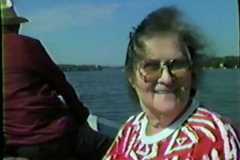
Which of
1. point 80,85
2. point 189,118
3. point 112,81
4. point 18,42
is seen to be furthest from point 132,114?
point 18,42

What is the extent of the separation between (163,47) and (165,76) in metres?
0.07

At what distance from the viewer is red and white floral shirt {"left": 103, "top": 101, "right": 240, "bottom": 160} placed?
1401 millimetres

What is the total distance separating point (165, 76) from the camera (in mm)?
1434

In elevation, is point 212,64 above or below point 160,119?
above

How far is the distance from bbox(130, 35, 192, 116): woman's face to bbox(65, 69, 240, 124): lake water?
0.19 feet

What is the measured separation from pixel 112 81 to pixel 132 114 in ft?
0.31

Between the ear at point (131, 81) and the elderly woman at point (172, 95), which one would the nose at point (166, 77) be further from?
the ear at point (131, 81)

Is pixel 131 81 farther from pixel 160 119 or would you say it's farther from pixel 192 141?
pixel 192 141

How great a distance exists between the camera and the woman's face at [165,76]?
1440 millimetres

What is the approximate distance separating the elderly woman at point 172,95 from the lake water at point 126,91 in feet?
0.16

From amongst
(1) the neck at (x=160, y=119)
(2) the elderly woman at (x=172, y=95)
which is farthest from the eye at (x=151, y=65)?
(1) the neck at (x=160, y=119)

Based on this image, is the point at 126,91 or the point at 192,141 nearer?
the point at 192,141

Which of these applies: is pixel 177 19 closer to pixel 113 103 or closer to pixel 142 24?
pixel 142 24

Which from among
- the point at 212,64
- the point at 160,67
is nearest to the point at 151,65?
the point at 160,67
